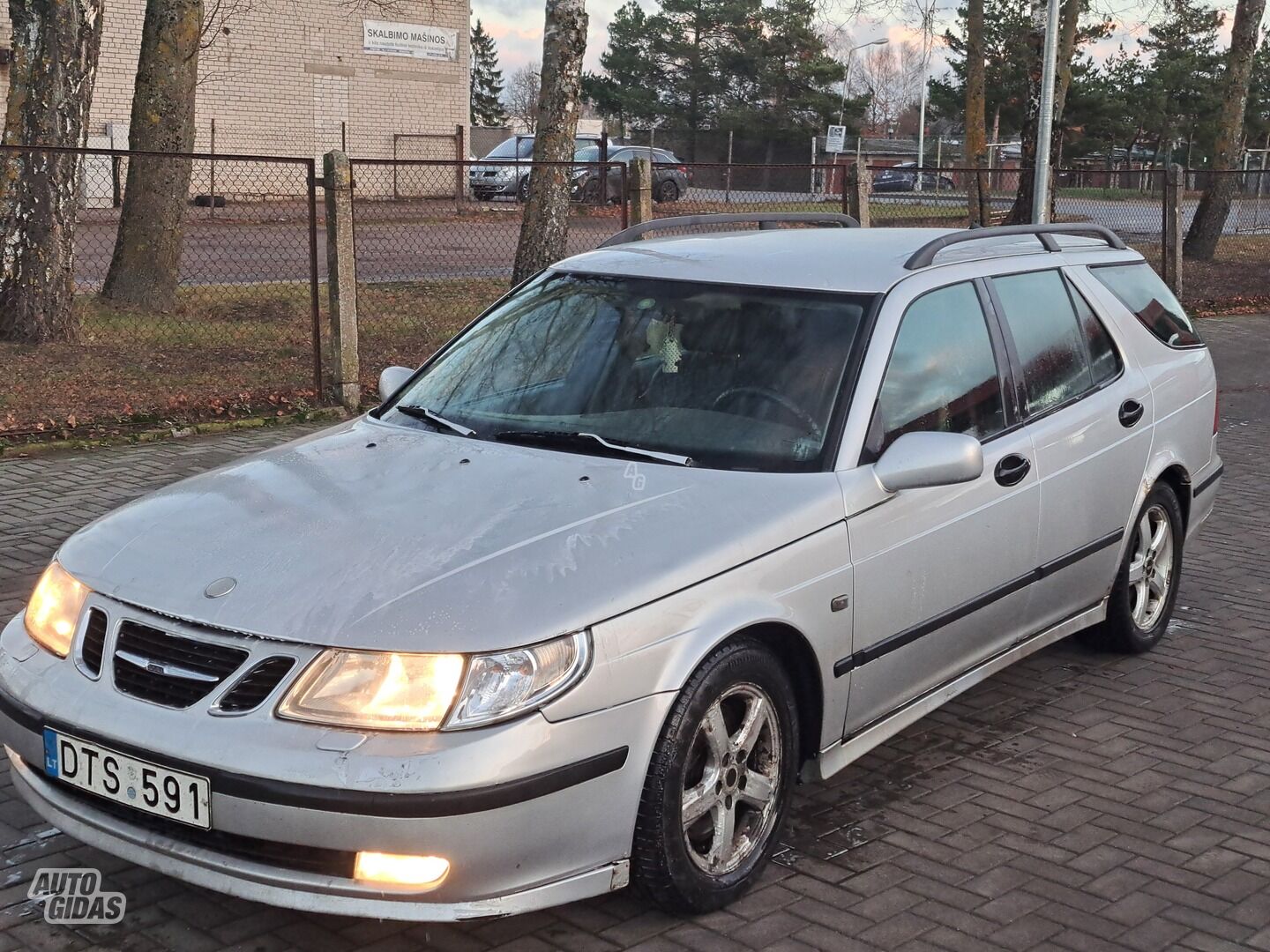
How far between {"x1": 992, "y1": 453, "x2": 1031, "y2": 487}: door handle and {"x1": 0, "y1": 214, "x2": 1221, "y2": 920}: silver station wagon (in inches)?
0.4

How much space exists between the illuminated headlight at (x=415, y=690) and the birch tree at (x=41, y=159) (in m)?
9.12

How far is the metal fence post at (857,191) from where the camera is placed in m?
13.6

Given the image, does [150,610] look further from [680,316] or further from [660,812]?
[680,316]

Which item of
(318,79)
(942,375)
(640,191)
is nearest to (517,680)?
(942,375)

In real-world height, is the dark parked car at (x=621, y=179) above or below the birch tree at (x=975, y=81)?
below

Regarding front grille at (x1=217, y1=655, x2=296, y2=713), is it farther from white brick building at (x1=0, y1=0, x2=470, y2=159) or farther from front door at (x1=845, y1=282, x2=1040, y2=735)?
white brick building at (x1=0, y1=0, x2=470, y2=159)

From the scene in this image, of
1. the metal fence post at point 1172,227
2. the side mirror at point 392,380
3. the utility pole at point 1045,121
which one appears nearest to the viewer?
the side mirror at point 392,380

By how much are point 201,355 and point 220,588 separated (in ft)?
29.5

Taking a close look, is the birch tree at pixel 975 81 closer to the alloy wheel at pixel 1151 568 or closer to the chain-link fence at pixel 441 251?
the chain-link fence at pixel 441 251

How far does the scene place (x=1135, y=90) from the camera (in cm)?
6181

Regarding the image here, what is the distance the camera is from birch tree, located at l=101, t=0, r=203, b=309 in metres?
12.9

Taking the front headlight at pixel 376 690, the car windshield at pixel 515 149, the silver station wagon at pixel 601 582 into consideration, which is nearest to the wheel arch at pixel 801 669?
the silver station wagon at pixel 601 582

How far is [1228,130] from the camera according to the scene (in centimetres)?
2452

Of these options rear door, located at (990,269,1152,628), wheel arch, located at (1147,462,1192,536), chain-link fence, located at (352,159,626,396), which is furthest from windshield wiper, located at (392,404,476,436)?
chain-link fence, located at (352,159,626,396)
